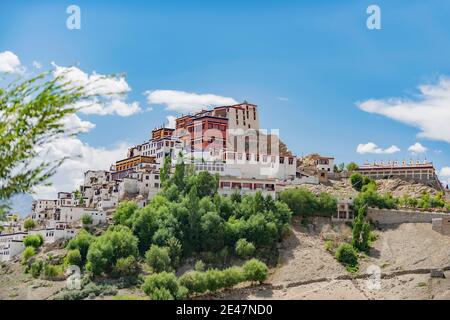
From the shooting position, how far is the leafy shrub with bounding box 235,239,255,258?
49750 millimetres

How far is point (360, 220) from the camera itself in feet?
171

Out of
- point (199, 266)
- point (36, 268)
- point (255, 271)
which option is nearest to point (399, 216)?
point (255, 271)

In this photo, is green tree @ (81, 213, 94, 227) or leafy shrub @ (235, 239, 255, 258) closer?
leafy shrub @ (235, 239, 255, 258)

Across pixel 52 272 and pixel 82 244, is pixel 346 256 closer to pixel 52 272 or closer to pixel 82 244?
pixel 82 244

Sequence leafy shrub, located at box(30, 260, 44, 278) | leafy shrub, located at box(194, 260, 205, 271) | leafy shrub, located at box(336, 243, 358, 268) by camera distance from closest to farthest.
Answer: leafy shrub, located at box(194, 260, 205, 271), leafy shrub, located at box(336, 243, 358, 268), leafy shrub, located at box(30, 260, 44, 278)

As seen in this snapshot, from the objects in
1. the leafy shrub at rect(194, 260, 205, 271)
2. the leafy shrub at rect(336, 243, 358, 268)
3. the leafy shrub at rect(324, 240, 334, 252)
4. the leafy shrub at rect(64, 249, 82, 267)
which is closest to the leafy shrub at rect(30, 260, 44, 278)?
the leafy shrub at rect(64, 249, 82, 267)

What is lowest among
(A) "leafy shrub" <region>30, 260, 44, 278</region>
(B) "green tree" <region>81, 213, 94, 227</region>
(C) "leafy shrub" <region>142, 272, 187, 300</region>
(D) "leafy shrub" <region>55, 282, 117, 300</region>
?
(D) "leafy shrub" <region>55, 282, 117, 300</region>

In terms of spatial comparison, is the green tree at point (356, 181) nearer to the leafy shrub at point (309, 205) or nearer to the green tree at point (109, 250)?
the leafy shrub at point (309, 205)

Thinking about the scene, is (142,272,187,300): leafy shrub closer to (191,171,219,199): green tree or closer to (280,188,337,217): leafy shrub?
(191,171,219,199): green tree

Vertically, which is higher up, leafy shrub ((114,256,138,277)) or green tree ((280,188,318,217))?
green tree ((280,188,318,217))

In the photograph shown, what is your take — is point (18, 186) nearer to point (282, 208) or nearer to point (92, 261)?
point (92, 261)

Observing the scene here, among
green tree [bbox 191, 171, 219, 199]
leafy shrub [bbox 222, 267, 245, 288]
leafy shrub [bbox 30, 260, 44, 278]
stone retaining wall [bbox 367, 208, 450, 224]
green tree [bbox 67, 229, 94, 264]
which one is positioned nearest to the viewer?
leafy shrub [bbox 222, 267, 245, 288]

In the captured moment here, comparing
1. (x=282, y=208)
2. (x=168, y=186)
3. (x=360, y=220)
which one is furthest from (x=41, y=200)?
(x=360, y=220)

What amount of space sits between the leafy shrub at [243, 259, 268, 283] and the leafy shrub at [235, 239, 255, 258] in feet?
8.85
